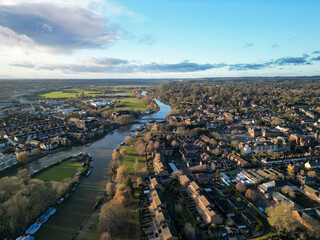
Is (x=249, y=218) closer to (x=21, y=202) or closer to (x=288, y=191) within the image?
(x=288, y=191)

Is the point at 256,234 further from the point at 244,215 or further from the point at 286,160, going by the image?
the point at 286,160

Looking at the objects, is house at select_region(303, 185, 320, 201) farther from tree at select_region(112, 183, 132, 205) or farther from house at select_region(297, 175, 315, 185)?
tree at select_region(112, 183, 132, 205)

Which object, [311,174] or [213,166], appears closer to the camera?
[311,174]

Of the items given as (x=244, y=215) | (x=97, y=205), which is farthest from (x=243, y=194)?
(x=97, y=205)

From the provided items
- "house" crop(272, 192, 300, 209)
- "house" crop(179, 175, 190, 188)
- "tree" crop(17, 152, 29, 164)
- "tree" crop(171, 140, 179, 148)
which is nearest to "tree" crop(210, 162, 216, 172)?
"house" crop(179, 175, 190, 188)

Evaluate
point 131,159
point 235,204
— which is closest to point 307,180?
point 235,204

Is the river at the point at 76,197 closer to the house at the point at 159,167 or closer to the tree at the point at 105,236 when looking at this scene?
the tree at the point at 105,236
